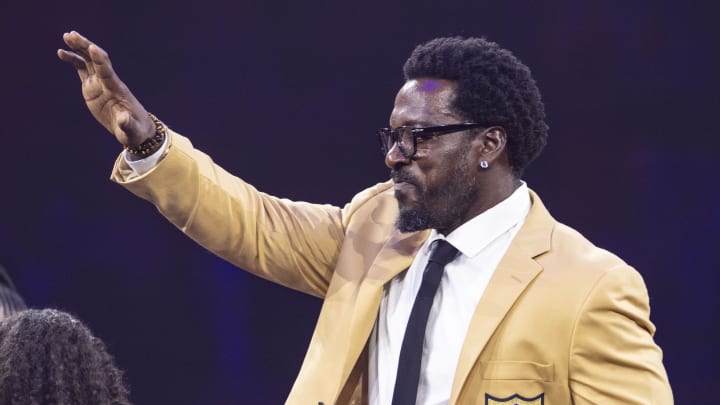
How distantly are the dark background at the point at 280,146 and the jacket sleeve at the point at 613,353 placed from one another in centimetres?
183

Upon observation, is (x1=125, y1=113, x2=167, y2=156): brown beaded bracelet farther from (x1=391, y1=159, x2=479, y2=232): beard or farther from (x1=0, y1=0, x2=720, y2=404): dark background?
(x1=0, y1=0, x2=720, y2=404): dark background

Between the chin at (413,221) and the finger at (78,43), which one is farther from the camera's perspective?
the chin at (413,221)

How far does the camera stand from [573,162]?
4.09 m

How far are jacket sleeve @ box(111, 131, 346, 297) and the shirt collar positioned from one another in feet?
1.07

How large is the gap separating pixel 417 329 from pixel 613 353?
17.5 inches

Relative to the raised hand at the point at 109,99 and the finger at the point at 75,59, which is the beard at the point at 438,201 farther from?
the finger at the point at 75,59

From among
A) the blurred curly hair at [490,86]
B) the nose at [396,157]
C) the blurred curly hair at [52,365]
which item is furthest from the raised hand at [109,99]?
the blurred curly hair at [490,86]

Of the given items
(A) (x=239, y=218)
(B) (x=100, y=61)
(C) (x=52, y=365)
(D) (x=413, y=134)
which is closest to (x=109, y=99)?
(B) (x=100, y=61)

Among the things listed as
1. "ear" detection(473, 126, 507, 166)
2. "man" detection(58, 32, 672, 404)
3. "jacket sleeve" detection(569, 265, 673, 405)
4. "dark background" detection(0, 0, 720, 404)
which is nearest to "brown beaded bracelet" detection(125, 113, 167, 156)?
"man" detection(58, 32, 672, 404)

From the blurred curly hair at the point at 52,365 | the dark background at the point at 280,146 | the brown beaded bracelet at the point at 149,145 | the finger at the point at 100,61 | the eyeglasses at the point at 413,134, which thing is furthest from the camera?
the dark background at the point at 280,146

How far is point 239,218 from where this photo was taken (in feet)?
8.20

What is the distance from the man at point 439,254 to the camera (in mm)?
2213

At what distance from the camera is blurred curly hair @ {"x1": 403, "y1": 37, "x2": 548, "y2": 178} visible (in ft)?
8.18

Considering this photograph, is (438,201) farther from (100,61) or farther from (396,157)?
(100,61)
